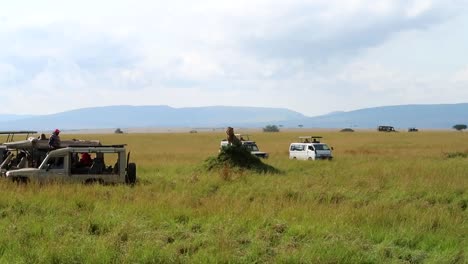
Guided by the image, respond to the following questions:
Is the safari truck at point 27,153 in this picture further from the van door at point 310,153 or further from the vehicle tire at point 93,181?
the van door at point 310,153

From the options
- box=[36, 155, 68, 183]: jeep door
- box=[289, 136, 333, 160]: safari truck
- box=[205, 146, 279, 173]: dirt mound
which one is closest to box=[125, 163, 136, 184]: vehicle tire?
box=[36, 155, 68, 183]: jeep door

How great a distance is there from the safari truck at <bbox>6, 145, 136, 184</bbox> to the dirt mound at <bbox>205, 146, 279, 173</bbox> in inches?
231

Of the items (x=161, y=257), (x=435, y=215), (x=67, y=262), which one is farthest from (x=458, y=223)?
(x=67, y=262)

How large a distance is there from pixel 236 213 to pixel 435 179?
1127 cm

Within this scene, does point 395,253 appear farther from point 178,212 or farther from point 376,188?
point 376,188

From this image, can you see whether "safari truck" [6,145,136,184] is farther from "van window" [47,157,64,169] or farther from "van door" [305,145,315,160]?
"van door" [305,145,315,160]

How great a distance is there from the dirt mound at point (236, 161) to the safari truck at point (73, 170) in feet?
19.3

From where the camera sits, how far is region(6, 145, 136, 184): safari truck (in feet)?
53.9

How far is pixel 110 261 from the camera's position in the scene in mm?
7133

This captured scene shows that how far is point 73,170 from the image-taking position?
17.0 m

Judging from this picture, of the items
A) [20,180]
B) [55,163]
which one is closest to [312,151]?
[55,163]

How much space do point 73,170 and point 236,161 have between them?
7.80m

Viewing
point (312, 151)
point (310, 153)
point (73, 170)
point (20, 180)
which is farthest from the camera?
point (310, 153)

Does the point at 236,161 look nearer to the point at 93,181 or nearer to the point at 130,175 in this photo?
the point at 130,175
